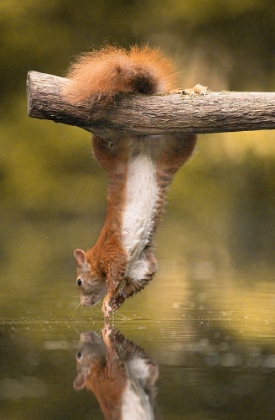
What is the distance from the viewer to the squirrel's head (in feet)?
11.2

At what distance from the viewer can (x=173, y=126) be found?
330 cm

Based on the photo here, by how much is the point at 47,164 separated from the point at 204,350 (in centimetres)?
458

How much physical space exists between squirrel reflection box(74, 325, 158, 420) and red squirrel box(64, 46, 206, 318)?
18.4 inches

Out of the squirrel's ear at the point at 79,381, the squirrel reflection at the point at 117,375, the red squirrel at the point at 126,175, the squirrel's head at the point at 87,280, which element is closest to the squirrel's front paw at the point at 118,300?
the red squirrel at the point at 126,175

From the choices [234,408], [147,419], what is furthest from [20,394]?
[234,408]

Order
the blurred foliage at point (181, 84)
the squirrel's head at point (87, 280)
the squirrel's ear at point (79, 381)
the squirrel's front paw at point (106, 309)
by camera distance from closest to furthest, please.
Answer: the squirrel's ear at point (79, 381) → the squirrel's front paw at point (106, 309) → the squirrel's head at point (87, 280) → the blurred foliage at point (181, 84)

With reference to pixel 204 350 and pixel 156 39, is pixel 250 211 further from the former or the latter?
pixel 204 350

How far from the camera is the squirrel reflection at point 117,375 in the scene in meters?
2.00

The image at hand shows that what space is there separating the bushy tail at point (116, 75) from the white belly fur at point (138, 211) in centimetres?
28

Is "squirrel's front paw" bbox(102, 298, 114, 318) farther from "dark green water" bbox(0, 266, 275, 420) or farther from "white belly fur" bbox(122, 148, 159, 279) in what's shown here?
"white belly fur" bbox(122, 148, 159, 279)

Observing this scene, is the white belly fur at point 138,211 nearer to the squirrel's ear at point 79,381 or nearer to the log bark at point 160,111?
the log bark at point 160,111

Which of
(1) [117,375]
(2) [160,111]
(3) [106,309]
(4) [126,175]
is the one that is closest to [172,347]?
(1) [117,375]

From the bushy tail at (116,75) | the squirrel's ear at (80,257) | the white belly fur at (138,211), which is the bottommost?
the squirrel's ear at (80,257)

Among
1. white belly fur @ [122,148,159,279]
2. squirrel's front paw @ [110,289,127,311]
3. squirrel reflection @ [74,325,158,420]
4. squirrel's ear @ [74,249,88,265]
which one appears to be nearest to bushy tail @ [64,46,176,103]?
white belly fur @ [122,148,159,279]
